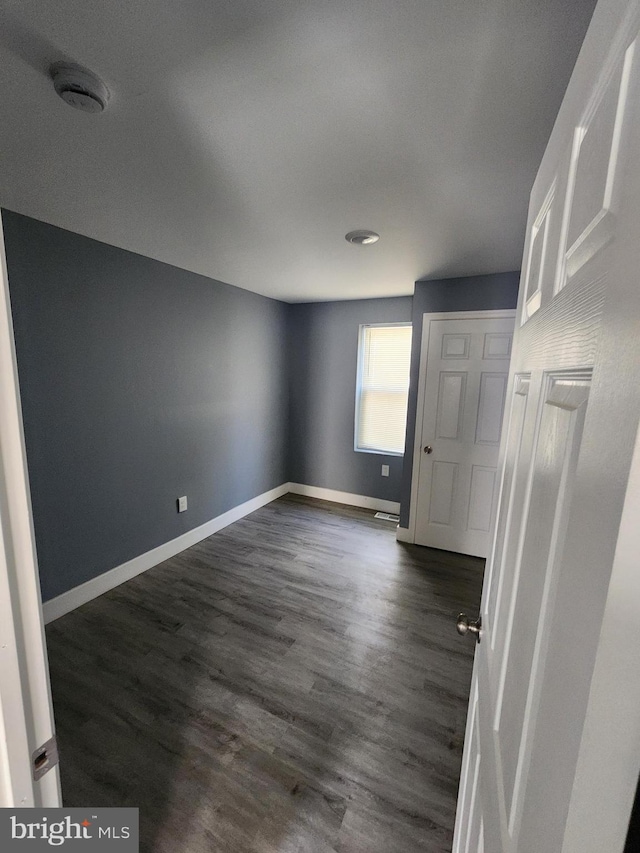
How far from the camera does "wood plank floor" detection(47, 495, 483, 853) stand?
1.25 m

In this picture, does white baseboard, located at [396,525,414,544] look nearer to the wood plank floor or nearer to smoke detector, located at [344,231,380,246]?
the wood plank floor

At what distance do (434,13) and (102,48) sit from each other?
0.84 metres

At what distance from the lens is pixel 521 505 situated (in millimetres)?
664

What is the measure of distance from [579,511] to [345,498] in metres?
3.96

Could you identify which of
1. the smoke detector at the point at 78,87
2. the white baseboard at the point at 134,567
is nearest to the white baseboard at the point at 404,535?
the white baseboard at the point at 134,567

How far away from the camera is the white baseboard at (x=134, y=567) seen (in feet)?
7.30

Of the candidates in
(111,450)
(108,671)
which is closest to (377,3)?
(111,450)

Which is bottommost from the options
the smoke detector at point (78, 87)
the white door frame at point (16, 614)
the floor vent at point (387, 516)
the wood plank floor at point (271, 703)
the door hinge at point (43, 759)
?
the wood plank floor at point (271, 703)

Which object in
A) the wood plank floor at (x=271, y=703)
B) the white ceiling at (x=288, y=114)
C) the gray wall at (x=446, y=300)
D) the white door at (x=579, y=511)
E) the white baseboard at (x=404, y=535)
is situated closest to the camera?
the white door at (x=579, y=511)

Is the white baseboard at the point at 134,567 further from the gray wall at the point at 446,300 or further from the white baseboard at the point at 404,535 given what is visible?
the gray wall at the point at 446,300

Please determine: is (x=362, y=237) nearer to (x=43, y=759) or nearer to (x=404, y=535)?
(x=43, y=759)

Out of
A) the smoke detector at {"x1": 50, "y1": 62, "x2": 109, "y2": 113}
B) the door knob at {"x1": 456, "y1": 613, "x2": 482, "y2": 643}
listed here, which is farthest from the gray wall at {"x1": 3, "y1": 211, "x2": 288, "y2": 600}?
the door knob at {"x1": 456, "y1": 613, "x2": 482, "y2": 643}

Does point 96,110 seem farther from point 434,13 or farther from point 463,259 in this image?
point 463,259

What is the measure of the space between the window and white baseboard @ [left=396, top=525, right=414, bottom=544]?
34.3 inches
